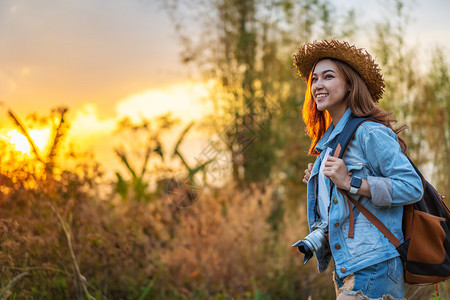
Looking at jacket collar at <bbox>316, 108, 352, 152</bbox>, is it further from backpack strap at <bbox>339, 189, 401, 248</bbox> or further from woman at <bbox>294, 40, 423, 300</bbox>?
backpack strap at <bbox>339, 189, 401, 248</bbox>

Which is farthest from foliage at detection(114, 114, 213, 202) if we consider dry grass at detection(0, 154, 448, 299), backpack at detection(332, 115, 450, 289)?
backpack at detection(332, 115, 450, 289)

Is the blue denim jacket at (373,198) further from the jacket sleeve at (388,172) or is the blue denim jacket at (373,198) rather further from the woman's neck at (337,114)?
the woman's neck at (337,114)

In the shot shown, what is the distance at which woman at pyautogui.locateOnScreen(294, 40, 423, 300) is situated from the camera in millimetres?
2113

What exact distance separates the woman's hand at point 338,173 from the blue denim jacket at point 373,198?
74mm

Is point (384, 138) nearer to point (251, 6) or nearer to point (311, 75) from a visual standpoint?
point (311, 75)

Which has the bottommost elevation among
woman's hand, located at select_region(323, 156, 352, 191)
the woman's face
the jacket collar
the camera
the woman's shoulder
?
the camera

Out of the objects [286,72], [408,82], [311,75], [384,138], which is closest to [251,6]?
[286,72]

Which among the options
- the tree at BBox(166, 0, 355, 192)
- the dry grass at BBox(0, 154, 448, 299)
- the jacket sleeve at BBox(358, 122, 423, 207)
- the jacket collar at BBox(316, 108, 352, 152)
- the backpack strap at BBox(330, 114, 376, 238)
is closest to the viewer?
the jacket sleeve at BBox(358, 122, 423, 207)

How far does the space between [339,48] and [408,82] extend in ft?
14.9

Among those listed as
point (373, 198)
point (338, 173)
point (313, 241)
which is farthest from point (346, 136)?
point (313, 241)

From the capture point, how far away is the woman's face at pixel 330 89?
2408 mm

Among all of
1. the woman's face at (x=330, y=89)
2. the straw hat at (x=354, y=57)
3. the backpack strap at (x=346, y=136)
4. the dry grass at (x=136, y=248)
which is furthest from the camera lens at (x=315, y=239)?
the dry grass at (x=136, y=248)

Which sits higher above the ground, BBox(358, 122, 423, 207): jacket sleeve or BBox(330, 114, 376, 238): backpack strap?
BBox(330, 114, 376, 238): backpack strap

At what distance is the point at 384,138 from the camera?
2.17 m
